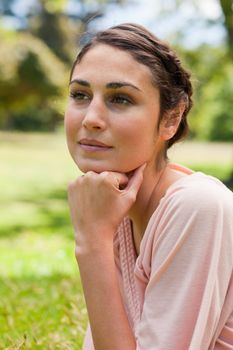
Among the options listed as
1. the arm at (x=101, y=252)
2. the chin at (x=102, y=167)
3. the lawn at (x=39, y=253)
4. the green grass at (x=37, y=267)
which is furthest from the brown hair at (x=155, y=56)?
the lawn at (x=39, y=253)

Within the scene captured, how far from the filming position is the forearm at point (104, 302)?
6.60 feet

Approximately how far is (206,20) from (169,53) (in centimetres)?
1354

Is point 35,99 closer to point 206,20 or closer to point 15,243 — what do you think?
point 206,20

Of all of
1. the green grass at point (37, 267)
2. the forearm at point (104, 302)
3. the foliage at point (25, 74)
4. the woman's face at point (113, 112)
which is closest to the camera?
the forearm at point (104, 302)

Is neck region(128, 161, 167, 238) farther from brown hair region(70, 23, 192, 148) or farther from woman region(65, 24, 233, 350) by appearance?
brown hair region(70, 23, 192, 148)

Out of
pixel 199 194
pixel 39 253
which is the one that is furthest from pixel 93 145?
pixel 39 253

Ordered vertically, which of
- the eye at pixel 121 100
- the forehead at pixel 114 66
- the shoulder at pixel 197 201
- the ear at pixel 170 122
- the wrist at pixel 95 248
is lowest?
the wrist at pixel 95 248

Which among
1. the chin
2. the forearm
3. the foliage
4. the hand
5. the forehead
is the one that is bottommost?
the foliage

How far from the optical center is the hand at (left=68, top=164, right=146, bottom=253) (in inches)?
82.0

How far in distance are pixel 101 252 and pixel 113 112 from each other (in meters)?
0.44

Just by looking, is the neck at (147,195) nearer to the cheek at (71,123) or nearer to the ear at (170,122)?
the ear at (170,122)

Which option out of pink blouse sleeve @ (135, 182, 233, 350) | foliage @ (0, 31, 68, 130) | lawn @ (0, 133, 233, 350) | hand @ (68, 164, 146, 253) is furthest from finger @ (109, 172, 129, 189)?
foliage @ (0, 31, 68, 130)

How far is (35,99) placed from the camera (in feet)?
75.3

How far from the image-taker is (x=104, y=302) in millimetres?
2037
